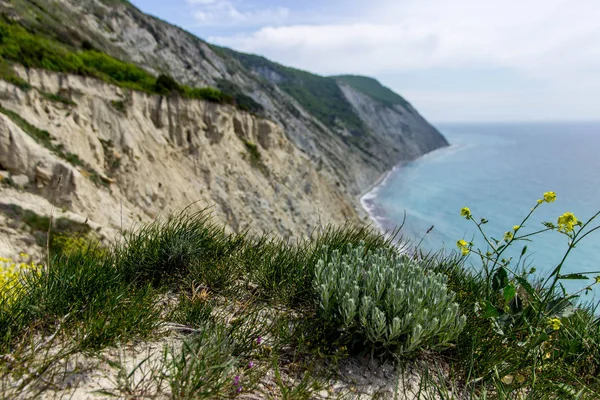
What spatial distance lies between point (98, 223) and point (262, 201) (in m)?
15.5

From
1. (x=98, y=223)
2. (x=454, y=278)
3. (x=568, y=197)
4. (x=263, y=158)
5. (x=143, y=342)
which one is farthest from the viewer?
(x=568, y=197)

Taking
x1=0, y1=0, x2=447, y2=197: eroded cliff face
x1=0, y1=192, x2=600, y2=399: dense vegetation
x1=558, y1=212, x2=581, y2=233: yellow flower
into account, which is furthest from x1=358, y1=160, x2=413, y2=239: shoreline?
x1=558, y1=212, x2=581, y2=233: yellow flower

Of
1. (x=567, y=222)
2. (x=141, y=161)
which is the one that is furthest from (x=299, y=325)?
(x=141, y=161)

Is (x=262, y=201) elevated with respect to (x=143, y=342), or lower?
lower

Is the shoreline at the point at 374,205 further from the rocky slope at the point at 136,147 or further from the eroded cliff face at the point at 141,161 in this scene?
the eroded cliff face at the point at 141,161

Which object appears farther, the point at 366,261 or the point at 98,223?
the point at 98,223

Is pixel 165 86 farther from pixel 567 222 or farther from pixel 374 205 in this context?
pixel 374 205

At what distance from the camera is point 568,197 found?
65.4 meters

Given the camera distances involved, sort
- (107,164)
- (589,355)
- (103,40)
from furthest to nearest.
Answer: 1. (103,40)
2. (107,164)
3. (589,355)

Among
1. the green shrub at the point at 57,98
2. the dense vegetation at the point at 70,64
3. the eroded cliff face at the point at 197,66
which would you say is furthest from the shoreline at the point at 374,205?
the green shrub at the point at 57,98

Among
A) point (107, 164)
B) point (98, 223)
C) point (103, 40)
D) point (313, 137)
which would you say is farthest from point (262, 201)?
point (313, 137)

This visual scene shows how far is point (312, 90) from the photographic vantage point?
13838 centimetres

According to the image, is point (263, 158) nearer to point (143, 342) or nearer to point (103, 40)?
point (103, 40)

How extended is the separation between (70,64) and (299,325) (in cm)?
2387
